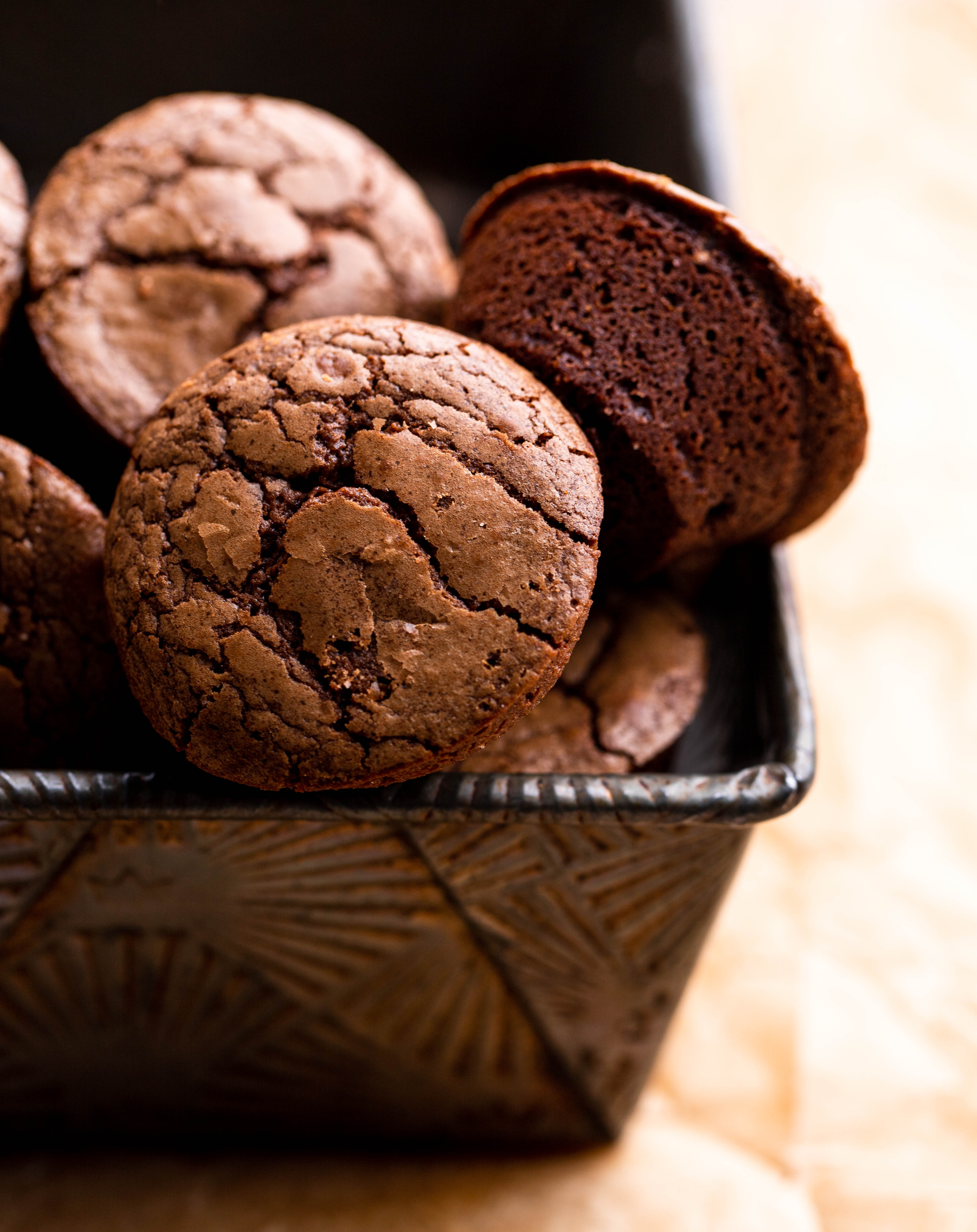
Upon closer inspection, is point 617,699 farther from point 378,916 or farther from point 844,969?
point 844,969

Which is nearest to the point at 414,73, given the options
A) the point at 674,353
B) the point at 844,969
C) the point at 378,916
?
the point at 674,353

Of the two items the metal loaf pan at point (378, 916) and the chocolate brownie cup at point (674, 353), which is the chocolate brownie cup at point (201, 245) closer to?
the metal loaf pan at point (378, 916)

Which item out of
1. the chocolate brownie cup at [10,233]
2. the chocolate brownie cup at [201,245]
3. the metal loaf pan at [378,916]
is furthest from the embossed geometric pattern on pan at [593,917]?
the chocolate brownie cup at [10,233]

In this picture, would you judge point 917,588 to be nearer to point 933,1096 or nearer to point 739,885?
point 739,885

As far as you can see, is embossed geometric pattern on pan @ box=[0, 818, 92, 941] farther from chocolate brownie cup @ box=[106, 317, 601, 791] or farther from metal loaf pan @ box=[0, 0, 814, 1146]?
chocolate brownie cup @ box=[106, 317, 601, 791]

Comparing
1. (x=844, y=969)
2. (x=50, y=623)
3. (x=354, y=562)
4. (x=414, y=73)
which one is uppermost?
(x=414, y=73)

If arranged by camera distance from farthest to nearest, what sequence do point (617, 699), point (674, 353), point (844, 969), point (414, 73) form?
point (414, 73) < point (844, 969) < point (617, 699) < point (674, 353)

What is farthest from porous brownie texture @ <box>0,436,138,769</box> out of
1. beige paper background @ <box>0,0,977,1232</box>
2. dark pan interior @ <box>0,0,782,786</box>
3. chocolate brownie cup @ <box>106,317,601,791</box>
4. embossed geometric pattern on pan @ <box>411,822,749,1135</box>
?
dark pan interior @ <box>0,0,782,786</box>
